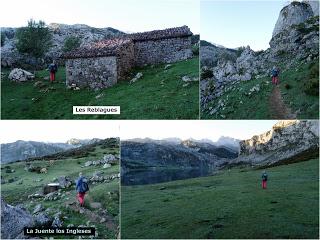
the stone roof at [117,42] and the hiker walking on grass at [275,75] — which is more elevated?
the stone roof at [117,42]

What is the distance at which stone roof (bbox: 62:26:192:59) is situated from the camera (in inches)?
698

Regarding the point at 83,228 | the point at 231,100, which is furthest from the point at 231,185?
the point at 83,228

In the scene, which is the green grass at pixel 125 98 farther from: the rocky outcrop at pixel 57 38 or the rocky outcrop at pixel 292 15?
the rocky outcrop at pixel 292 15

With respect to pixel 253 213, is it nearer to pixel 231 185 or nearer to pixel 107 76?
pixel 231 185

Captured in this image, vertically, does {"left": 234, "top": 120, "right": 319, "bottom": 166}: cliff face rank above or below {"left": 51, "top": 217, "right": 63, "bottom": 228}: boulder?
above

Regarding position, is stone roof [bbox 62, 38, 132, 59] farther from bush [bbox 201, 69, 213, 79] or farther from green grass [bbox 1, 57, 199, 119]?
bush [bbox 201, 69, 213, 79]

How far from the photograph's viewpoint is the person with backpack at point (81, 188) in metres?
16.3

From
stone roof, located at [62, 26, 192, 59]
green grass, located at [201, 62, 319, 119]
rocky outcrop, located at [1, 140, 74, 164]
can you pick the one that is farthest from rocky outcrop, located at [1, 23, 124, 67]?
green grass, located at [201, 62, 319, 119]

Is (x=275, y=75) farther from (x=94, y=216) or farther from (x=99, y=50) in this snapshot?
(x=94, y=216)

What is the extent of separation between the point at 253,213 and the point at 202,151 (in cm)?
519

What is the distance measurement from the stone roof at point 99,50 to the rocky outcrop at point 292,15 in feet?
24.3

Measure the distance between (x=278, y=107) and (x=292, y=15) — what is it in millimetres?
5123

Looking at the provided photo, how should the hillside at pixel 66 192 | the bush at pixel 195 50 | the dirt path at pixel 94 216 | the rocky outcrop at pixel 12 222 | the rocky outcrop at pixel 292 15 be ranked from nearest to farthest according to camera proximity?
the rocky outcrop at pixel 12 222 → the hillside at pixel 66 192 → the dirt path at pixel 94 216 → the rocky outcrop at pixel 292 15 → the bush at pixel 195 50

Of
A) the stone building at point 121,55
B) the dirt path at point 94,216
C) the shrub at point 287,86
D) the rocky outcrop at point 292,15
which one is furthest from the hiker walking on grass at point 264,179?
the dirt path at point 94,216
